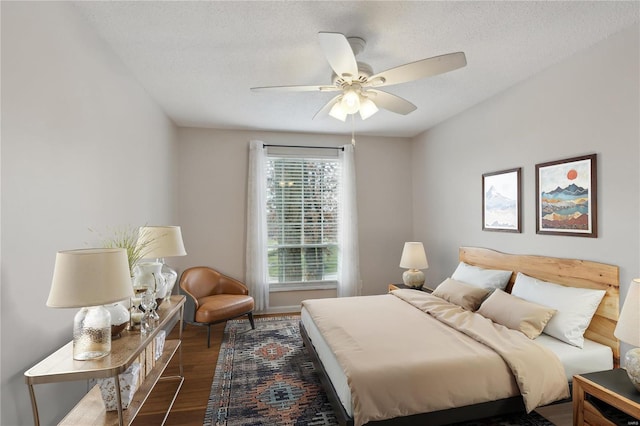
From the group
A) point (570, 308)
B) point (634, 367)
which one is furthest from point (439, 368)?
point (570, 308)

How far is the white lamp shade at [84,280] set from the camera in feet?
4.31

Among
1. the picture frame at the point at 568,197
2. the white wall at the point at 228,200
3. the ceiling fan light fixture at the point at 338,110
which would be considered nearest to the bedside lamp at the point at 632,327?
the picture frame at the point at 568,197

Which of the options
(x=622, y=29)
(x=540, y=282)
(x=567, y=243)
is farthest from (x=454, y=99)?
(x=540, y=282)

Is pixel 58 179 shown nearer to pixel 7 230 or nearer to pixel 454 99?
pixel 7 230

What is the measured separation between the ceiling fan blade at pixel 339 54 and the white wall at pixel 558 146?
5.84 feet

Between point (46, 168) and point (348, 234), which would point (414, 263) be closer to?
point (348, 234)

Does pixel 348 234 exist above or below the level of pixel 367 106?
below

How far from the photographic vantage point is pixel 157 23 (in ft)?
6.77

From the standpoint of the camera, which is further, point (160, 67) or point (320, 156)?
point (320, 156)

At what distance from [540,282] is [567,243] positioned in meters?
0.38

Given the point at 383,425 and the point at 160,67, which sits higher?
the point at 160,67

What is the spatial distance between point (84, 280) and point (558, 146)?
3321mm

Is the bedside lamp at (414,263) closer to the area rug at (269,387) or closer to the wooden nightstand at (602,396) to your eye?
the area rug at (269,387)

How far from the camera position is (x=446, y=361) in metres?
1.92
